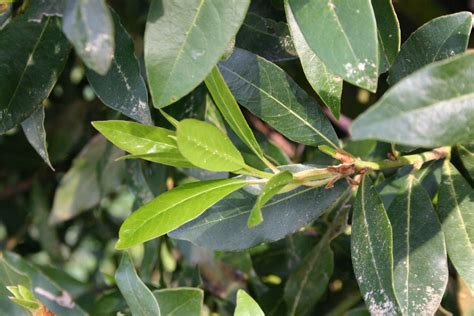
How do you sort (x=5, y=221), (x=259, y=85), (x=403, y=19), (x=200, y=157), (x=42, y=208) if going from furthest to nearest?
1. (x=5, y=221)
2. (x=42, y=208)
3. (x=403, y=19)
4. (x=259, y=85)
5. (x=200, y=157)

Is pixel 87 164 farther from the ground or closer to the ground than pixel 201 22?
closer to the ground

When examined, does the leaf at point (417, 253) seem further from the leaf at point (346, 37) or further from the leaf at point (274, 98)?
the leaf at point (346, 37)

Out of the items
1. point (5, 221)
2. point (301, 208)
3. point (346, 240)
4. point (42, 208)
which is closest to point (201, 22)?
point (301, 208)

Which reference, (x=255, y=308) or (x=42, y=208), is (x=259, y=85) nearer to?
(x=255, y=308)

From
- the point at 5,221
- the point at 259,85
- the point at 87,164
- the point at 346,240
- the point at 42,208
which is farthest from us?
the point at 5,221

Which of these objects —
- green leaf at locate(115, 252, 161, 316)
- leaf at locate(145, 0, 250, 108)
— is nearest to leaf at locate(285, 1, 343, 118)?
leaf at locate(145, 0, 250, 108)

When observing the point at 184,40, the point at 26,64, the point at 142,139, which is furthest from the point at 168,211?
the point at 26,64

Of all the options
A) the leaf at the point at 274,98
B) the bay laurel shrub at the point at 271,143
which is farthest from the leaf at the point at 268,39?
the leaf at the point at 274,98

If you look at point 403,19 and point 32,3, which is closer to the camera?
point 32,3
